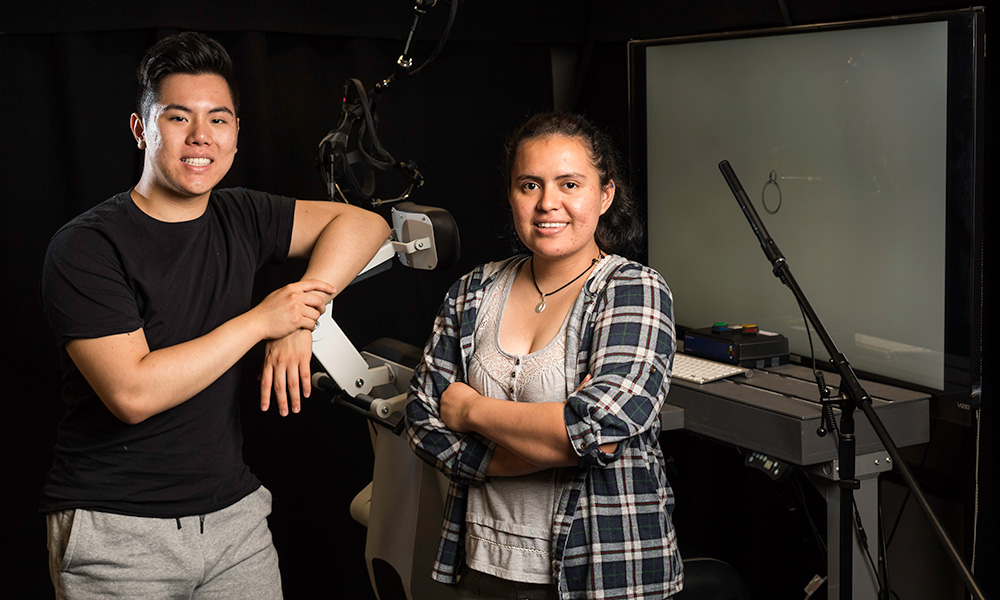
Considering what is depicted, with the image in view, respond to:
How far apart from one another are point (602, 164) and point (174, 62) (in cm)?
74

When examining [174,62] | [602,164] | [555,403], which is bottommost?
[555,403]

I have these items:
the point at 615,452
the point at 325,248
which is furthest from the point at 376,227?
the point at 615,452

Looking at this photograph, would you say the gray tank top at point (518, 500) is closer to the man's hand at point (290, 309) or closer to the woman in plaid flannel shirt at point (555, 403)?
the woman in plaid flannel shirt at point (555, 403)

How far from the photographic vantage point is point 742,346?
2.37 metres

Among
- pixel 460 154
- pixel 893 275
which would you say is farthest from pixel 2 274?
pixel 893 275

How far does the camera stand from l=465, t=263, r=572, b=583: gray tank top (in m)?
1.40

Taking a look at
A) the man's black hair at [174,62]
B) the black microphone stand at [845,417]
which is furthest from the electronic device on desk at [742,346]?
the man's black hair at [174,62]

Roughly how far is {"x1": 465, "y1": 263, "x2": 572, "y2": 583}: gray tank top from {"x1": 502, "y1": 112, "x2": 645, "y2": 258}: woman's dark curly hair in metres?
0.27

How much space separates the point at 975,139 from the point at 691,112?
981 millimetres

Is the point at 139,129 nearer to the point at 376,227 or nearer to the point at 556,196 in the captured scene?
the point at 376,227

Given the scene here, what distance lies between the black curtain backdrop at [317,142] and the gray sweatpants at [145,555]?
1.03 m

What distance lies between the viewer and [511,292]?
1557 mm

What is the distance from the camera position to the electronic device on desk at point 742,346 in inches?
93.7

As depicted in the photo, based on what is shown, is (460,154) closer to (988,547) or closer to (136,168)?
(136,168)
